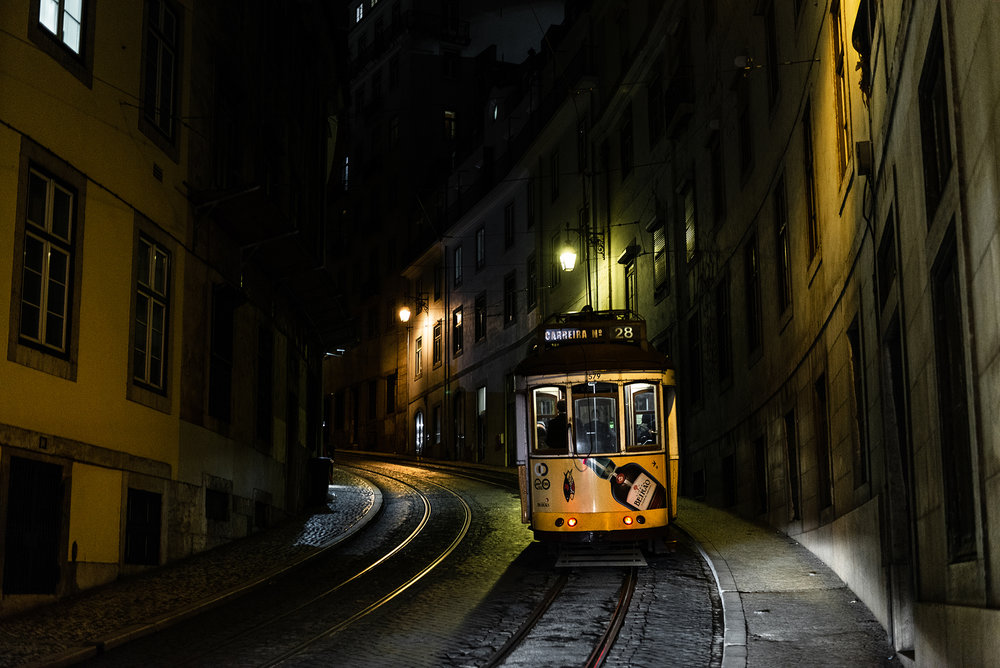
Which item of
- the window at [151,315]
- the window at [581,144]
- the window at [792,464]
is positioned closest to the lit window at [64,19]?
the window at [151,315]

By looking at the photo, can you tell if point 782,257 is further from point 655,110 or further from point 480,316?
point 480,316

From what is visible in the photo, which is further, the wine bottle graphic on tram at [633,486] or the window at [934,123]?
the wine bottle graphic on tram at [633,486]

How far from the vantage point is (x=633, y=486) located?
14.6m

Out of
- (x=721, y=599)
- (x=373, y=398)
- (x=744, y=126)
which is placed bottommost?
(x=721, y=599)

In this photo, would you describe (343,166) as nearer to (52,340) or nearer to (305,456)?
(305,456)

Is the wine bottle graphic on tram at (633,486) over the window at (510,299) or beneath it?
beneath

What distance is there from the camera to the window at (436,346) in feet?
147

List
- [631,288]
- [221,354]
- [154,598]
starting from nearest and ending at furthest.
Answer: [154,598], [221,354], [631,288]

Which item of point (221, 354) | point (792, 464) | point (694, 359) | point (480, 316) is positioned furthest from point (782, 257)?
point (480, 316)

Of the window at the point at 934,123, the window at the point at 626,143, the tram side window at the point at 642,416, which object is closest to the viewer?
the window at the point at 934,123

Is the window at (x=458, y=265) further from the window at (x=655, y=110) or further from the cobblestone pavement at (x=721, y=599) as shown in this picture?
the cobblestone pavement at (x=721, y=599)

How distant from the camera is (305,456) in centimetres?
2506

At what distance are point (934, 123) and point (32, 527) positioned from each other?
990 cm

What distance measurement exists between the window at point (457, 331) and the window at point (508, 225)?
181 inches
